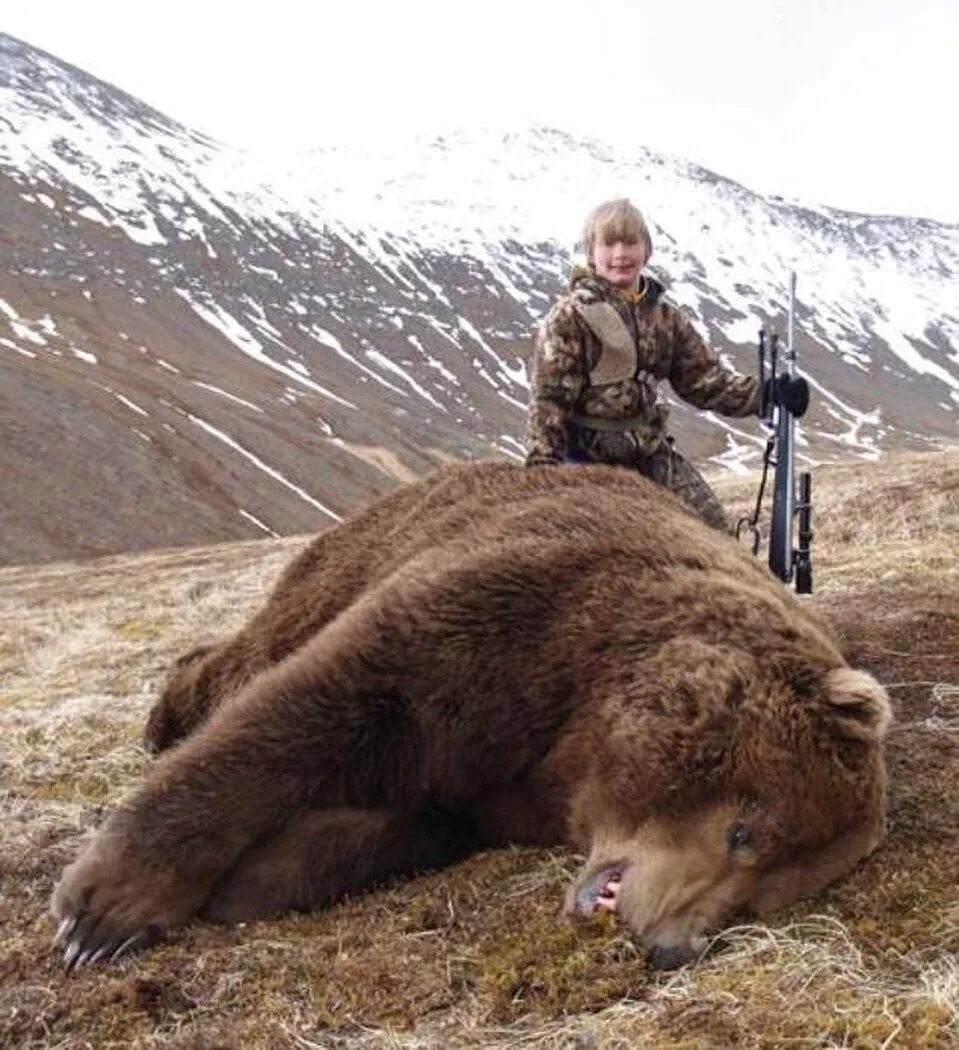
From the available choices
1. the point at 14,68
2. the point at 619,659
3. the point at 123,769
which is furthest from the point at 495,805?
the point at 14,68

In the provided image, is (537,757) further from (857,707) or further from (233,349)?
(233,349)

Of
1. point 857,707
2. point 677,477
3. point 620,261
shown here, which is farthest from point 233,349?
point 857,707

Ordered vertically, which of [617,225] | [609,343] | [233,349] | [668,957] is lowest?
[233,349]

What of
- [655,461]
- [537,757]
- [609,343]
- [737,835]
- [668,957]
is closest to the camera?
[668,957]

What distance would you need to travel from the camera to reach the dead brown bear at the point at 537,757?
3508mm

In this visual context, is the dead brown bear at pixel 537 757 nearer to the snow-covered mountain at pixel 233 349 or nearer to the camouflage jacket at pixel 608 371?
the camouflage jacket at pixel 608 371

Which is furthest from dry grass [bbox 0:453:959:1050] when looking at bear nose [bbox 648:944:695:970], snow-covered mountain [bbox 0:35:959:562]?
snow-covered mountain [bbox 0:35:959:562]

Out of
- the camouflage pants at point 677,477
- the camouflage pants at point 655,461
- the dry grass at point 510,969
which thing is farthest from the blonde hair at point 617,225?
the dry grass at point 510,969

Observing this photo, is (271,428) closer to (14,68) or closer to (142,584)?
(142,584)

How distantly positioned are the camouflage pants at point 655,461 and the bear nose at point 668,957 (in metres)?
3.93

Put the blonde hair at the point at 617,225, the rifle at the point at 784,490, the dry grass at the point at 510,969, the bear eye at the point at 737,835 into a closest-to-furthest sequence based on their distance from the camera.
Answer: the dry grass at the point at 510,969, the bear eye at the point at 737,835, the blonde hair at the point at 617,225, the rifle at the point at 784,490

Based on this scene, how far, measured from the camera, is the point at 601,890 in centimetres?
351

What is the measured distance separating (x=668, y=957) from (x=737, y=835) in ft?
1.31

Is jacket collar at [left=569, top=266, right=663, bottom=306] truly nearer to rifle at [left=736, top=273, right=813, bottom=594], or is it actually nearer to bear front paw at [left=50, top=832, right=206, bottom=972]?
rifle at [left=736, top=273, right=813, bottom=594]
